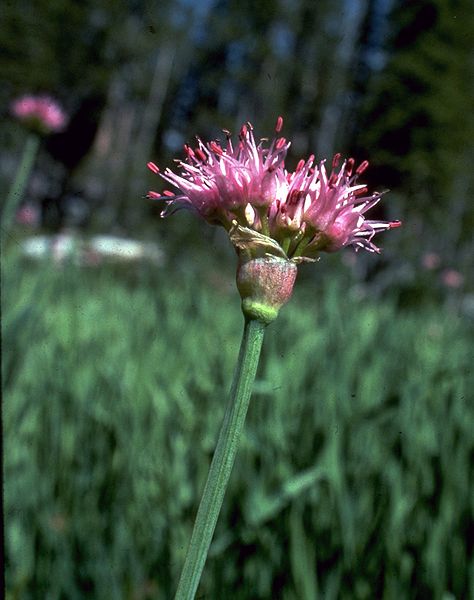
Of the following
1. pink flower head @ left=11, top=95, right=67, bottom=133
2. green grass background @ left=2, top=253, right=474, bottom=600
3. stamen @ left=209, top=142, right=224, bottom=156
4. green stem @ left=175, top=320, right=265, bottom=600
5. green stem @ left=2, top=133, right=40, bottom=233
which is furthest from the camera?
pink flower head @ left=11, top=95, right=67, bottom=133

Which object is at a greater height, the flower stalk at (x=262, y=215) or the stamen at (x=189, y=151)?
the stamen at (x=189, y=151)

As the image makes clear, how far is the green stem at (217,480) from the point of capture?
351mm

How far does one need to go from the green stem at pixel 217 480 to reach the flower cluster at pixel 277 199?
0.09 m

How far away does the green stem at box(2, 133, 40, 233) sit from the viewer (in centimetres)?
132

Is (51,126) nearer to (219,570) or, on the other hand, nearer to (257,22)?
(219,570)

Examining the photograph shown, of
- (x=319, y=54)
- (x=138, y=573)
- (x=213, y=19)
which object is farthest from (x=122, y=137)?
(x=138, y=573)

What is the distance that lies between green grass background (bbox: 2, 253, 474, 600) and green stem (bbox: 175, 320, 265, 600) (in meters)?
0.63

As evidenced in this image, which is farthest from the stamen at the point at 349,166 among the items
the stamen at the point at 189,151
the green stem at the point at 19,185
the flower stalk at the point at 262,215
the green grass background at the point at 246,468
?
the green stem at the point at 19,185

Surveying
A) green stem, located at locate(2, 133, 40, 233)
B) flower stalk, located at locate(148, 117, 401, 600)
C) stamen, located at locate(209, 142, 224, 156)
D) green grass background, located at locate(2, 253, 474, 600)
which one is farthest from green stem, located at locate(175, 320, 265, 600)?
green stem, located at locate(2, 133, 40, 233)

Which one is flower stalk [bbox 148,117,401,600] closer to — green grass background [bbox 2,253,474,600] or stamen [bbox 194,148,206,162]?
stamen [bbox 194,148,206,162]

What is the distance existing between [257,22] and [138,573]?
21.3m

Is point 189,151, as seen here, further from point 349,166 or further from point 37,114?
point 37,114

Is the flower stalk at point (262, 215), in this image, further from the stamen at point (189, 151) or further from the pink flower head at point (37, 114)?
the pink flower head at point (37, 114)

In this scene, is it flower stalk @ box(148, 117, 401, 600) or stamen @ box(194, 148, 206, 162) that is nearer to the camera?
flower stalk @ box(148, 117, 401, 600)
